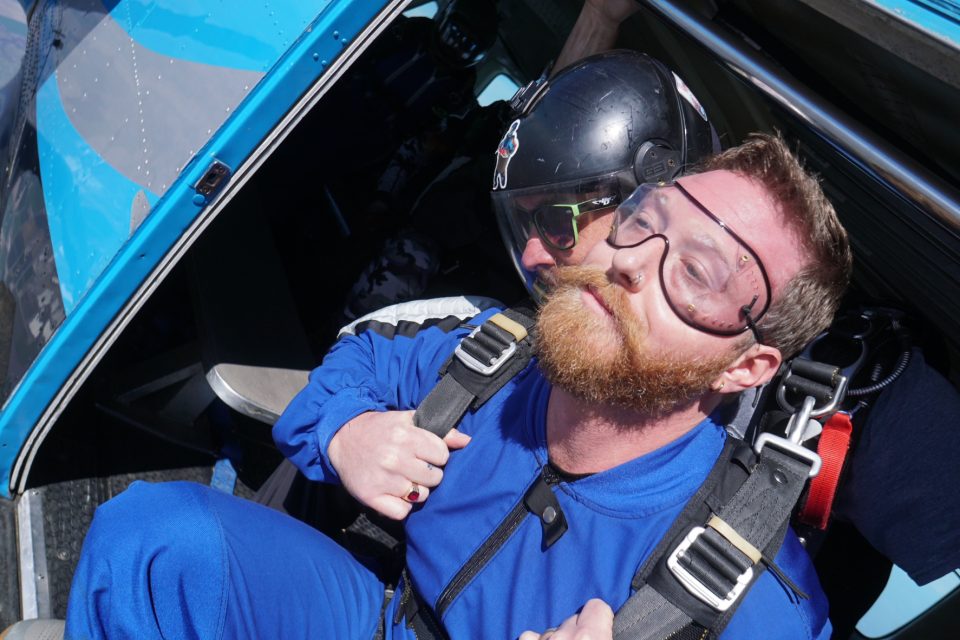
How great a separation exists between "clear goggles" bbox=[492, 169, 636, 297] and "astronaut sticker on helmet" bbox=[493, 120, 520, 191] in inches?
1.2

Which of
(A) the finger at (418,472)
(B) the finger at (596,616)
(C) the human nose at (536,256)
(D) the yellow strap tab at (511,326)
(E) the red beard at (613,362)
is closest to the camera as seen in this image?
(B) the finger at (596,616)

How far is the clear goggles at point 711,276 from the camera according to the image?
1.32m

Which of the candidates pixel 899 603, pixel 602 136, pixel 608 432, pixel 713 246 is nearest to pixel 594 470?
pixel 608 432

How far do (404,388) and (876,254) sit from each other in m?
1.26

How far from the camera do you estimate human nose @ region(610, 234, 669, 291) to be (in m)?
1.35

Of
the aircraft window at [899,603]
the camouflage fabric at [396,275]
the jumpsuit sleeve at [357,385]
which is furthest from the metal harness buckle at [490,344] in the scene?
the aircraft window at [899,603]

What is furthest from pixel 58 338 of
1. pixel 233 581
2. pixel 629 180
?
pixel 629 180

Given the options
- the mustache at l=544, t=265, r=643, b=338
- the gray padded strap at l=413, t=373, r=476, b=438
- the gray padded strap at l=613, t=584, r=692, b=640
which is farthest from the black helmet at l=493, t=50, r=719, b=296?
the gray padded strap at l=613, t=584, r=692, b=640

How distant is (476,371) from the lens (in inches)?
63.2

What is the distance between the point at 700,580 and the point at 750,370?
427 mm

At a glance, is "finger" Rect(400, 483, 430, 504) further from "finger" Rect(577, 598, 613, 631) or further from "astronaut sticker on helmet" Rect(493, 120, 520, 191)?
"astronaut sticker on helmet" Rect(493, 120, 520, 191)

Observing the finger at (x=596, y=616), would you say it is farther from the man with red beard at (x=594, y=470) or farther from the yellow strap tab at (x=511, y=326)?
the yellow strap tab at (x=511, y=326)

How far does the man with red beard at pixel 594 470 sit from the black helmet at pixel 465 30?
1734mm

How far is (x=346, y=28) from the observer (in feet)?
4.94
